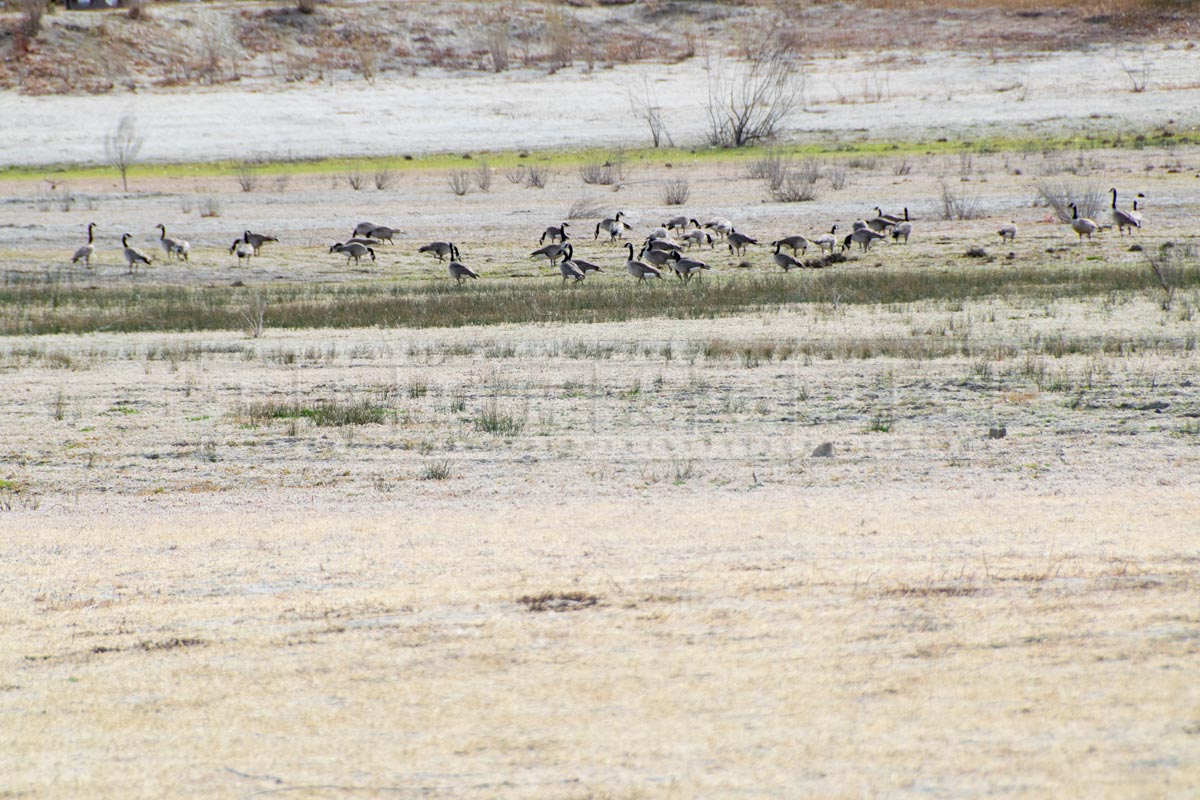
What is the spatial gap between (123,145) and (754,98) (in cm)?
2122

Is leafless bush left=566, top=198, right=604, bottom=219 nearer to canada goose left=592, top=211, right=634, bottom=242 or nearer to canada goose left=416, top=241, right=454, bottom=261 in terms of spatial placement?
canada goose left=592, top=211, right=634, bottom=242

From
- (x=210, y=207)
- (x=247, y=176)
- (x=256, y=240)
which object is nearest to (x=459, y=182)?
(x=247, y=176)

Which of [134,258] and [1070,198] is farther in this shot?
[1070,198]

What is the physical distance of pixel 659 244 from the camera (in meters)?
25.5

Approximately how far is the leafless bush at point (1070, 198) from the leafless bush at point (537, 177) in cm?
1357

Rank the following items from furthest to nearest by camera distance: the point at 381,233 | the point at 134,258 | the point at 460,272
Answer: the point at 381,233, the point at 134,258, the point at 460,272

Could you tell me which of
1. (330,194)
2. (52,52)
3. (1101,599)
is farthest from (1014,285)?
(52,52)

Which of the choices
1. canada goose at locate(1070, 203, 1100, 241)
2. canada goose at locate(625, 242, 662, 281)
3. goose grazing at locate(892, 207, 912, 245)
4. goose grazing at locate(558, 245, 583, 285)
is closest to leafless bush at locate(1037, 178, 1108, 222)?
canada goose at locate(1070, 203, 1100, 241)

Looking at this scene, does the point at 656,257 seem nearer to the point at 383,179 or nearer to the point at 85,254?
the point at 85,254

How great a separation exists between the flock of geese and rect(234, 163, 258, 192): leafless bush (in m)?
6.37

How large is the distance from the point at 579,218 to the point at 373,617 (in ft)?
87.9

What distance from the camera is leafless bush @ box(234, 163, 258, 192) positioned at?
36.5 metres

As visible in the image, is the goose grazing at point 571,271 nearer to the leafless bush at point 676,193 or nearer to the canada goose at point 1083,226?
the canada goose at point 1083,226

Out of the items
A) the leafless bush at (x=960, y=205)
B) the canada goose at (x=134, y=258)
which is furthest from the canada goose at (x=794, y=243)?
the canada goose at (x=134, y=258)
